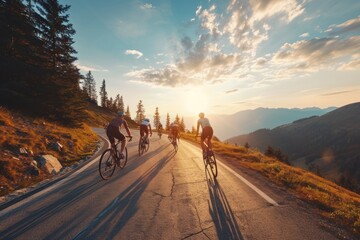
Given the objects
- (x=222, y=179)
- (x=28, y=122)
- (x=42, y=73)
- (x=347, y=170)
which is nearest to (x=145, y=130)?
(x=28, y=122)

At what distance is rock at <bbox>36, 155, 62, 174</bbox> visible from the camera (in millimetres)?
9455

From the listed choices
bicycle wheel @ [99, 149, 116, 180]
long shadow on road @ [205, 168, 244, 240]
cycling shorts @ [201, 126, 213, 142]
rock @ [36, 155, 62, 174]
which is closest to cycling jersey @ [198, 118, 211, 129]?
cycling shorts @ [201, 126, 213, 142]

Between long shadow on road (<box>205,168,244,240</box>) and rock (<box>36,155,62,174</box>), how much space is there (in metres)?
6.71

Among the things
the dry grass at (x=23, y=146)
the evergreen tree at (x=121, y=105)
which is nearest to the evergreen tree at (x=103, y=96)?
the evergreen tree at (x=121, y=105)

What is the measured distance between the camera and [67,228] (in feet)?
14.9

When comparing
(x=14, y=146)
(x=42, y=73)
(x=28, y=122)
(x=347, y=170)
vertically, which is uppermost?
(x=42, y=73)

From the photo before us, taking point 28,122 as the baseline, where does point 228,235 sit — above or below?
below

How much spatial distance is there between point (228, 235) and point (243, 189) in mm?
3295

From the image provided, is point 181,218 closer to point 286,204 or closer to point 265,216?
point 265,216

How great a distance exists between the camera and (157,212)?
5355 millimetres

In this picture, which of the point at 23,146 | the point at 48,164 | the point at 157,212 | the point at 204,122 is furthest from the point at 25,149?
the point at 204,122

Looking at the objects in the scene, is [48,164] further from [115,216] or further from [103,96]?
[103,96]

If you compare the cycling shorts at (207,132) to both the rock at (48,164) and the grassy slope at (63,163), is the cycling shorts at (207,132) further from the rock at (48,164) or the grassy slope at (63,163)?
the rock at (48,164)

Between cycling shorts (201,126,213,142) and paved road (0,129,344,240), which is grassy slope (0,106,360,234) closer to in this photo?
paved road (0,129,344,240)
